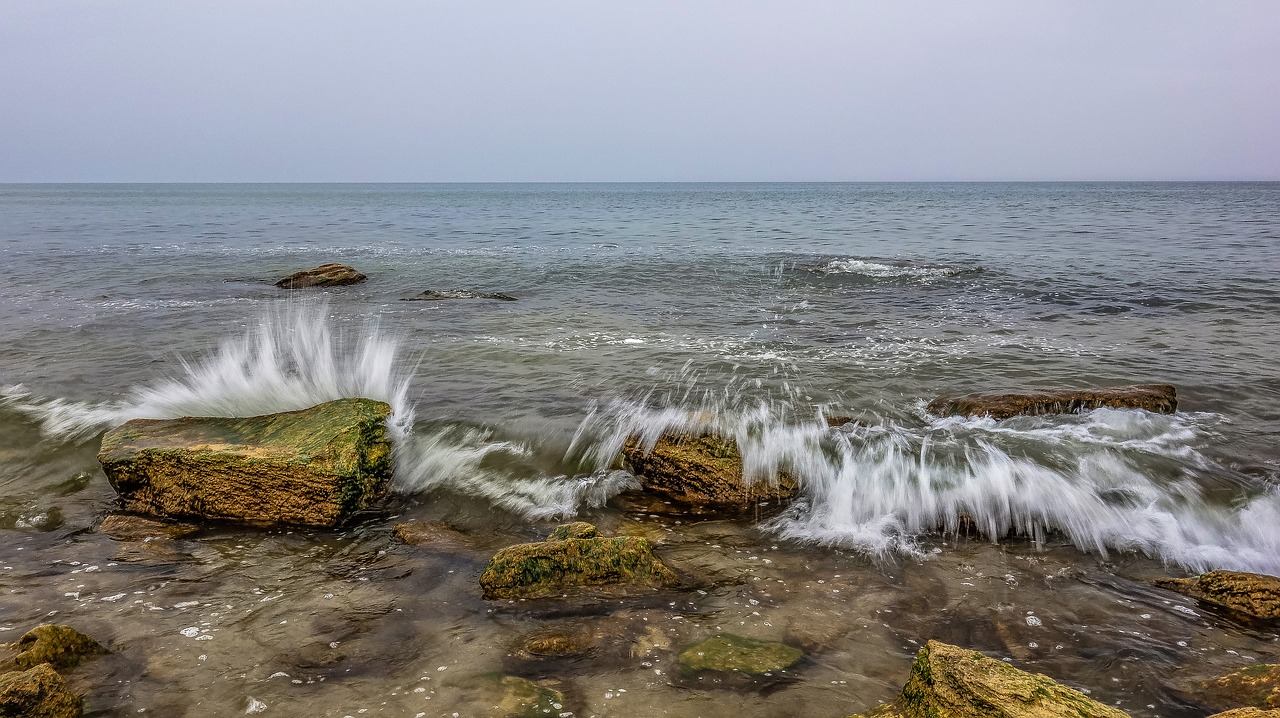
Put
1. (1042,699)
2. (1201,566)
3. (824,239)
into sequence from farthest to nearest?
1. (824,239)
2. (1201,566)
3. (1042,699)

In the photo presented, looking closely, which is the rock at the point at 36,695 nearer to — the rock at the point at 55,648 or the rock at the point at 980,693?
the rock at the point at 55,648

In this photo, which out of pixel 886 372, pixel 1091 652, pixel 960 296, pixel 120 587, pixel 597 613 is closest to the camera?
pixel 1091 652

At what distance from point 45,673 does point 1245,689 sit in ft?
16.8

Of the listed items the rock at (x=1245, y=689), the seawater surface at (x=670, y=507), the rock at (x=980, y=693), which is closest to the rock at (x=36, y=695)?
the seawater surface at (x=670, y=507)

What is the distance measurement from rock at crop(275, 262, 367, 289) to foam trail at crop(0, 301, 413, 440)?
677 cm

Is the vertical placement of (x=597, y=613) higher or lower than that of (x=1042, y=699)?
lower

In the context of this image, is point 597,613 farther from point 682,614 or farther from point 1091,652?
point 1091,652

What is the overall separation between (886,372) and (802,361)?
1118mm

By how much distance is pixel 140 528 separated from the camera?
4.98 meters

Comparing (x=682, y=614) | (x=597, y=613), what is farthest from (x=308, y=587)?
(x=682, y=614)

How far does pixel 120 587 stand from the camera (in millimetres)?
4164

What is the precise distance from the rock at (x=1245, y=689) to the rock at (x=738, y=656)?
1808 millimetres

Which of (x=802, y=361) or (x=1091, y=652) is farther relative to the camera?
(x=802, y=361)

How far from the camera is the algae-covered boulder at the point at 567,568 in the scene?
4066 millimetres
